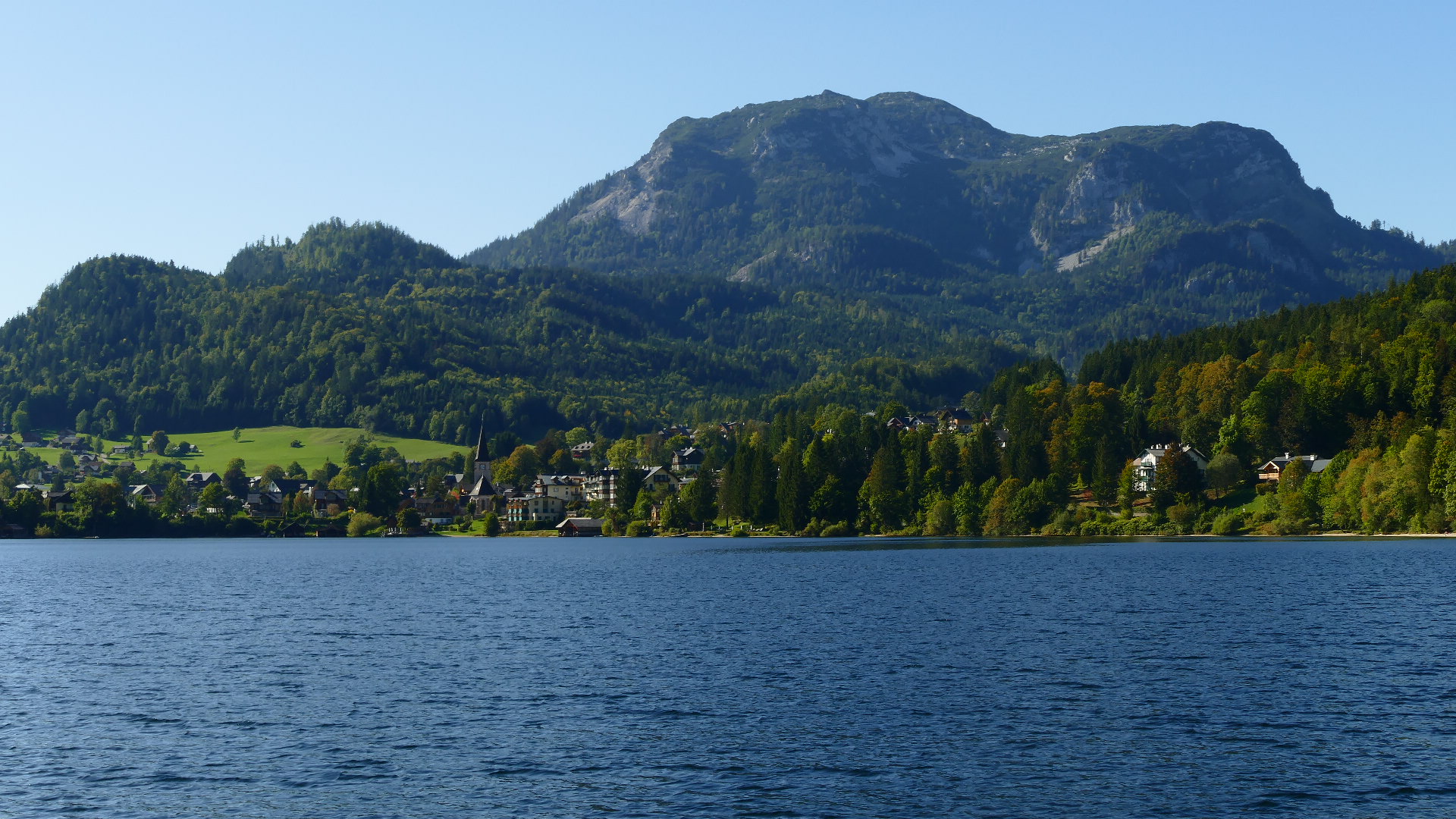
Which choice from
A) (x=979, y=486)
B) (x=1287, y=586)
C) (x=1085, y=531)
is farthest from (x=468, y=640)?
(x=979, y=486)

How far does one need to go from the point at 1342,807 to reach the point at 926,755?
32.0 ft

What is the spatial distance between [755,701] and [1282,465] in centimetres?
12679

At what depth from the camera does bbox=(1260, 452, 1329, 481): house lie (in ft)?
488

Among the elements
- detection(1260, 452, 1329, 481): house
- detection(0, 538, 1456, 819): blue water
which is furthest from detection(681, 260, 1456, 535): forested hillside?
detection(0, 538, 1456, 819): blue water

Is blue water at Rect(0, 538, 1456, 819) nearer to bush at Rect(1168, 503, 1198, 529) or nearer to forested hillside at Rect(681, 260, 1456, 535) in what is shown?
forested hillside at Rect(681, 260, 1456, 535)

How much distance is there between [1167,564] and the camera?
9719 centimetres

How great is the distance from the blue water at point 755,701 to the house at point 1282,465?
66.3 m

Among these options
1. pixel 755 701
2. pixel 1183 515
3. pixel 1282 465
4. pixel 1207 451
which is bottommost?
pixel 755 701

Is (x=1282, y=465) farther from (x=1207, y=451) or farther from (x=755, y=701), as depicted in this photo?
(x=755, y=701)

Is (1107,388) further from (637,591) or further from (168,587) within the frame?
(168,587)

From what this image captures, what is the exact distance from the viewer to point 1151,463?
160 m

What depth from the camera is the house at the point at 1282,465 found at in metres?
149

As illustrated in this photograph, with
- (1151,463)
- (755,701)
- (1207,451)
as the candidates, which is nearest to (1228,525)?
Result: (1151,463)

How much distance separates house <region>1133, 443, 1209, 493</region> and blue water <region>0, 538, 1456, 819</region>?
70.4m
